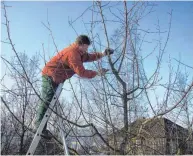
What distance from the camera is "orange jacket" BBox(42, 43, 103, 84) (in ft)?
10.4

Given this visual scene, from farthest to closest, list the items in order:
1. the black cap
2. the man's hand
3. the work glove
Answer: the black cap
the work glove
the man's hand

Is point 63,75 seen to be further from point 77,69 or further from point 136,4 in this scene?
point 136,4

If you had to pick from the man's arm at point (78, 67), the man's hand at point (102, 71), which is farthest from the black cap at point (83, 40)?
the man's hand at point (102, 71)

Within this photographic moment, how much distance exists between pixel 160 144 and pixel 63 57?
6.00ft

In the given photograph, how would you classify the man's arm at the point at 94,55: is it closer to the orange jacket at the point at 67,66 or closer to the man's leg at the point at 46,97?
the orange jacket at the point at 67,66

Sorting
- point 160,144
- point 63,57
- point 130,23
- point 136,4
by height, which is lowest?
point 160,144

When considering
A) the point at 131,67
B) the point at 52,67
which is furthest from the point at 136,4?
the point at 52,67

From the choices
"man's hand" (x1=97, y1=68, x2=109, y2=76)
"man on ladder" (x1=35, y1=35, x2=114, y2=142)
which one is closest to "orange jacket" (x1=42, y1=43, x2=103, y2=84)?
"man on ladder" (x1=35, y1=35, x2=114, y2=142)

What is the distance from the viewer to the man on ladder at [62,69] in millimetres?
3154

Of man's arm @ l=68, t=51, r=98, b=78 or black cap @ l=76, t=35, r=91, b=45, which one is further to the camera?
black cap @ l=76, t=35, r=91, b=45

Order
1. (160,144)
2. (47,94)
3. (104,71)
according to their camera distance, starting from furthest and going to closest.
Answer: (160,144) → (47,94) → (104,71)

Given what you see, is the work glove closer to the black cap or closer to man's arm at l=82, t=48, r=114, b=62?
man's arm at l=82, t=48, r=114, b=62

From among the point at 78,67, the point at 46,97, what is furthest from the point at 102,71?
the point at 46,97

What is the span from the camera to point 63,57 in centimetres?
329
